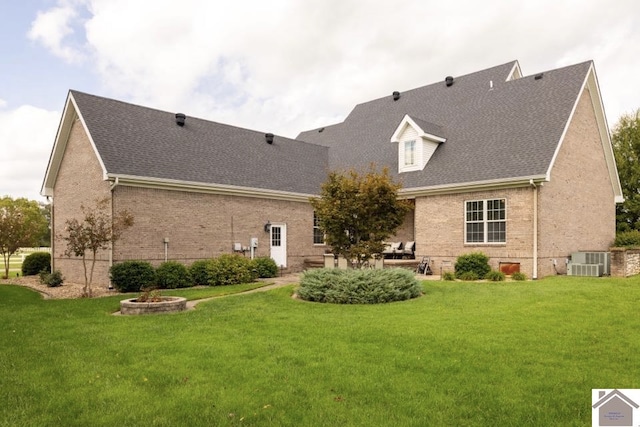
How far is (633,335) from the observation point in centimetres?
760

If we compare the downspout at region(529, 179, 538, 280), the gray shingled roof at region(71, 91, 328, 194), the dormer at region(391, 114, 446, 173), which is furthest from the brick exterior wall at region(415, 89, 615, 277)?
the gray shingled roof at region(71, 91, 328, 194)

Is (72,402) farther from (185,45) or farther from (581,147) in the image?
(581,147)

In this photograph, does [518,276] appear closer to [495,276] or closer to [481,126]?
[495,276]

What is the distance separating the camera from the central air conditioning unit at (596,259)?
723 inches

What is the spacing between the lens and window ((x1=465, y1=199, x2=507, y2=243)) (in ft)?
61.6

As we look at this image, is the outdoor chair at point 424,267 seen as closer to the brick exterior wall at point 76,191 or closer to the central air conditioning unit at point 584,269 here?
the central air conditioning unit at point 584,269

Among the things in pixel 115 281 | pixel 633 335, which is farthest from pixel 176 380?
pixel 115 281

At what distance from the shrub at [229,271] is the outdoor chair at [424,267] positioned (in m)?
7.45

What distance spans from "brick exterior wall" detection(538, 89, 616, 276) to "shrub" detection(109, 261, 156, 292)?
48.4 ft

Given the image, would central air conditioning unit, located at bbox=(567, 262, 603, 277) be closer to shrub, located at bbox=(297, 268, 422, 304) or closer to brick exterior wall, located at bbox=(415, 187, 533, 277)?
brick exterior wall, located at bbox=(415, 187, 533, 277)

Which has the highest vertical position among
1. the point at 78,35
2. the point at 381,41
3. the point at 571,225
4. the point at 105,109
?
the point at 381,41

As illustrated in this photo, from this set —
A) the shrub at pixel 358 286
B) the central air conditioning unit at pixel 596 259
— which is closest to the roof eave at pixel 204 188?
the shrub at pixel 358 286

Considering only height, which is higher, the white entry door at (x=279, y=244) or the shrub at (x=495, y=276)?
the white entry door at (x=279, y=244)

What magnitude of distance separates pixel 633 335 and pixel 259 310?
24.7ft
